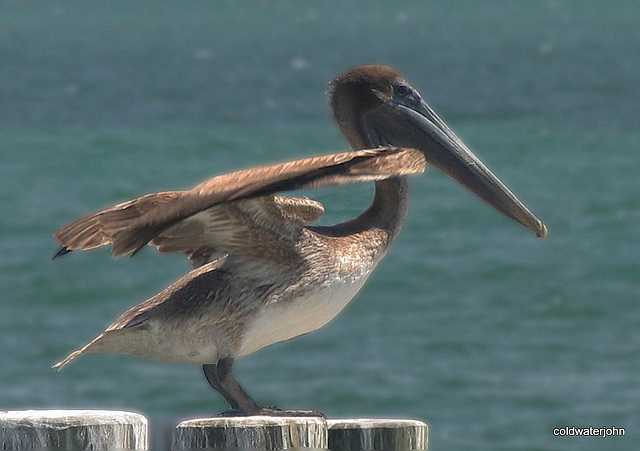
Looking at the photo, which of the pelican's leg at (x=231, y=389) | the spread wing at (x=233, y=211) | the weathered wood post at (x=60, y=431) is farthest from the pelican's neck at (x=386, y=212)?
the weathered wood post at (x=60, y=431)

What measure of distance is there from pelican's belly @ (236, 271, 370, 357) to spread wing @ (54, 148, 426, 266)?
0.21 metres

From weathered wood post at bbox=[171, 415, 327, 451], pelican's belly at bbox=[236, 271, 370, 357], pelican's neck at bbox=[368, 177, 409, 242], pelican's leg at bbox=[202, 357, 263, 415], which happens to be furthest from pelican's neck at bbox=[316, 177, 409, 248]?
weathered wood post at bbox=[171, 415, 327, 451]

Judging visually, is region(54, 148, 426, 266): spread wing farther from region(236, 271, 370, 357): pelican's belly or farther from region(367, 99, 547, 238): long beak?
region(367, 99, 547, 238): long beak

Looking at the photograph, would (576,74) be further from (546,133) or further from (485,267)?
(485,267)

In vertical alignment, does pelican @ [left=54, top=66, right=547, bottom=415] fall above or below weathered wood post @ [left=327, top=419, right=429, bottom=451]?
above

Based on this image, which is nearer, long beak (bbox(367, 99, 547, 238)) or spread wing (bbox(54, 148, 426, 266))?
spread wing (bbox(54, 148, 426, 266))

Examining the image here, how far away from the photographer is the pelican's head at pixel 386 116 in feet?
17.4

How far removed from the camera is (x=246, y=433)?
3.67 meters

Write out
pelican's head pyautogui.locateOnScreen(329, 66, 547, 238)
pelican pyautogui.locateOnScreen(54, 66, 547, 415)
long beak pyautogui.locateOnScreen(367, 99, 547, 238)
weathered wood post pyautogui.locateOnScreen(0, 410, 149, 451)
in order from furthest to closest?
pelican's head pyautogui.locateOnScreen(329, 66, 547, 238) → long beak pyautogui.locateOnScreen(367, 99, 547, 238) → pelican pyautogui.locateOnScreen(54, 66, 547, 415) → weathered wood post pyautogui.locateOnScreen(0, 410, 149, 451)

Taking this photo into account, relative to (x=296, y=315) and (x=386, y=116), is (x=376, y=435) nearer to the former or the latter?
(x=296, y=315)

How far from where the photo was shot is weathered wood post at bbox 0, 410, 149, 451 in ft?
11.5

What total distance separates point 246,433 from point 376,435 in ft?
1.27

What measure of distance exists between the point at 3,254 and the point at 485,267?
5145 mm

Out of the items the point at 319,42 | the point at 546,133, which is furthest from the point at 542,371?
the point at 319,42
